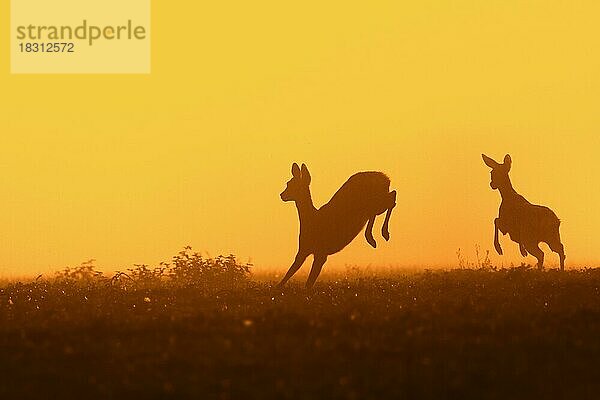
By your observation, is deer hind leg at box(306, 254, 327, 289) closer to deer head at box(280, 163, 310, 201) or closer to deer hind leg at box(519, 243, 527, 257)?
deer head at box(280, 163, 310, 201)

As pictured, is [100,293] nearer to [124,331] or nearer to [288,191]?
[288,191]


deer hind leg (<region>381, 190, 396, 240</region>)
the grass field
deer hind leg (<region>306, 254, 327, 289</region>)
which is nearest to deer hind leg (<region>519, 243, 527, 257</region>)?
deer hind leg (<region>381, 190, 396, 240</region>)

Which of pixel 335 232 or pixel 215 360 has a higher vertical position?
pixel 335 232

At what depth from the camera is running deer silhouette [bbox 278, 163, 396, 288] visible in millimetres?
25266

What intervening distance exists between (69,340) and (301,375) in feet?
14.5

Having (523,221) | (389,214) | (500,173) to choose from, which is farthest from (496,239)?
(389,214)

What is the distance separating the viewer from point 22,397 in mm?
10234

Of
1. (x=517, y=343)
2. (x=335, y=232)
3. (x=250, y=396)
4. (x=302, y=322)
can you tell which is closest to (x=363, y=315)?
(x=302, y=322)

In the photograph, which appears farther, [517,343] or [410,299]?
[410,299]

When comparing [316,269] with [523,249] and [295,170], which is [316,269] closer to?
[295,170]

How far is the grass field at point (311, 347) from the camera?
33.9 ft

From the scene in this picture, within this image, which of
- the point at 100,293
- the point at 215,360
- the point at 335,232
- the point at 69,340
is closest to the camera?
the point at 215,360

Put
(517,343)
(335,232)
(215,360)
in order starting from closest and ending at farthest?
(215,360), (517,343), (335,232)

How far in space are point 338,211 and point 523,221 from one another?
8111mm
